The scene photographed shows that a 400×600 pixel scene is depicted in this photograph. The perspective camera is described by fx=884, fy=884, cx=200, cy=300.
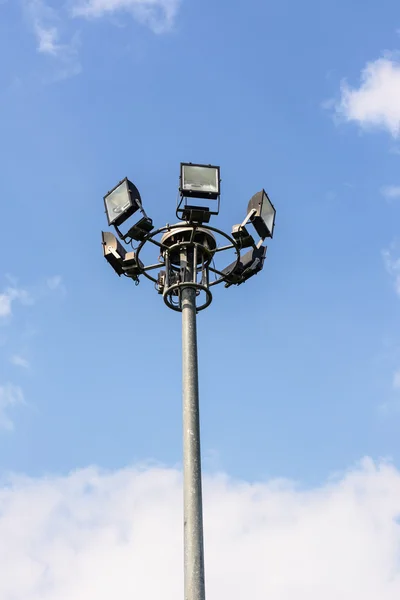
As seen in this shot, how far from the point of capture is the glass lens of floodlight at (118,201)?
1110 centimetres

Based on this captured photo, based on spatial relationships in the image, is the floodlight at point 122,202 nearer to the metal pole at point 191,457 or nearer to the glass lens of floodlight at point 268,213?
the metal pole at point 191,457

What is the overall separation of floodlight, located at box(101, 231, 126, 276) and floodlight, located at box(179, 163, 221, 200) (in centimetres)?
130

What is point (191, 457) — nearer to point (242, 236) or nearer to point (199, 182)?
point (242, 236)

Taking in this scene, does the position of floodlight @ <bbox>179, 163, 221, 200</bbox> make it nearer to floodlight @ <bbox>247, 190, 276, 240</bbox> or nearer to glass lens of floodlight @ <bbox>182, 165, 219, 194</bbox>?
glass lens of floodlight @ <bbox>182, 165, 219, 194</bbox>

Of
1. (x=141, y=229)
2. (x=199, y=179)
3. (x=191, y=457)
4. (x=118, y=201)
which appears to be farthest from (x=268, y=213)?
(x=191, y=457)

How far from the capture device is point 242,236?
1133cm

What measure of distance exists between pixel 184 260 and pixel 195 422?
2.33 meters

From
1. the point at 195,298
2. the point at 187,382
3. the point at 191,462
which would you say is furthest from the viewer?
the point at 195,298

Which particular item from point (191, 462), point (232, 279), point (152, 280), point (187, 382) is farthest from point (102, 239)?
point (191, 462)

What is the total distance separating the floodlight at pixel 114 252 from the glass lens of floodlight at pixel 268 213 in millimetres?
1904

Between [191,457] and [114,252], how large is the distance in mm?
3366

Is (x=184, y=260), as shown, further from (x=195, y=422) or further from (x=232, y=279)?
(x=195, y=422)

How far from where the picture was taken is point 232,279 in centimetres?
1155

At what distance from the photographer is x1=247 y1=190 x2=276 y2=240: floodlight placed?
11375mm
